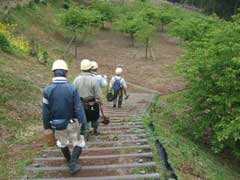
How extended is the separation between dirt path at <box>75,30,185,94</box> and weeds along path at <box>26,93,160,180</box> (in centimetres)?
1106

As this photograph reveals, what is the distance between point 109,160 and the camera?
7.23 m

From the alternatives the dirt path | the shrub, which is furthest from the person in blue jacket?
the shrub

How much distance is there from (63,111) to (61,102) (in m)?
0.16

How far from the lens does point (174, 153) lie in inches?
348

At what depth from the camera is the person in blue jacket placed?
6.18 m

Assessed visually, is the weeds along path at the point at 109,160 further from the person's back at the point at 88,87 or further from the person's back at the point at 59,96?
the person's back at the point at 59,96

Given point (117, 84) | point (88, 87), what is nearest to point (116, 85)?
point (117, 84)

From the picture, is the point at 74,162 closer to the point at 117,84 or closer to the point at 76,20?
the point at 117,84

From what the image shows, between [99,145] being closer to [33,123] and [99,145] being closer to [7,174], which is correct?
[7,174]

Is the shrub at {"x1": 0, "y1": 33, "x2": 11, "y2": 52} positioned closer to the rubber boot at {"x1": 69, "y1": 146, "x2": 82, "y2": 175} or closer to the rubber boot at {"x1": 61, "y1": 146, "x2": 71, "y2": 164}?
the rubber boot at {"x1": 61, "y1": 146, "x2": 71, "y2": 164}

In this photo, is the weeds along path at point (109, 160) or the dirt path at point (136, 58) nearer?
the weeds along path at point (109, 160)

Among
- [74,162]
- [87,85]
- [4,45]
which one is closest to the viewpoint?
[74,162]

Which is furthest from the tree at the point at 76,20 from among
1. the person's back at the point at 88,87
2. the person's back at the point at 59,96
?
the person's back at the point at 59,96

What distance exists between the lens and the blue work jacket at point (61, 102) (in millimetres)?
6176
